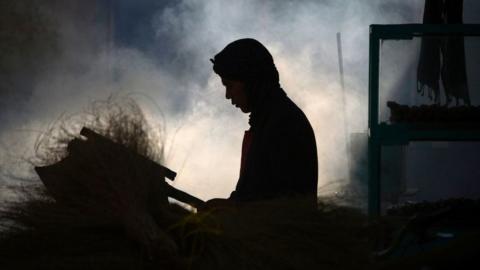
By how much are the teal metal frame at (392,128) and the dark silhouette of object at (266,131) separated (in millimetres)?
2337

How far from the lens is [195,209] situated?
109 cm

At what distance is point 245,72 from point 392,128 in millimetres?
2440

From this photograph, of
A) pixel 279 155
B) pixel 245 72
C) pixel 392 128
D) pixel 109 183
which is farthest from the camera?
pixel 392 128

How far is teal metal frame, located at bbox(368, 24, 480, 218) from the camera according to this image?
14.5 feet

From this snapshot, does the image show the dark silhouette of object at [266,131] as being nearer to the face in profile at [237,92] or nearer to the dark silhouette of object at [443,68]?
the face in profile at [237,92]

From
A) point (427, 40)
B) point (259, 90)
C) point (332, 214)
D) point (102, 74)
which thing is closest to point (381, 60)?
point (427, 40)

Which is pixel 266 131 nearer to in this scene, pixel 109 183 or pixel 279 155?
pixel 279 155

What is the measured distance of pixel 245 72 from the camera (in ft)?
7.29

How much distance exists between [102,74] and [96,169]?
7.32 metres

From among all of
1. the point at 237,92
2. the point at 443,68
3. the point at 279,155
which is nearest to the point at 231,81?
the point at 237,92

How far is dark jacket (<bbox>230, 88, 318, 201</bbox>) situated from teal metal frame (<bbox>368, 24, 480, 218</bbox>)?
2.47 meters

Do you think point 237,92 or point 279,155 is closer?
point 279,155

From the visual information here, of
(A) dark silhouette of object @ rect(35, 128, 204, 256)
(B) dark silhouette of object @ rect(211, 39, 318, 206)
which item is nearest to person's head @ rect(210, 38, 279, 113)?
(B) dark silhouette of object @ rect(211, 39, 318, 206)

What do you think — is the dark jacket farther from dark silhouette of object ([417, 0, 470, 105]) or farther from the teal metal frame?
dark silhouette of object ([417, 0, 470, 105])
